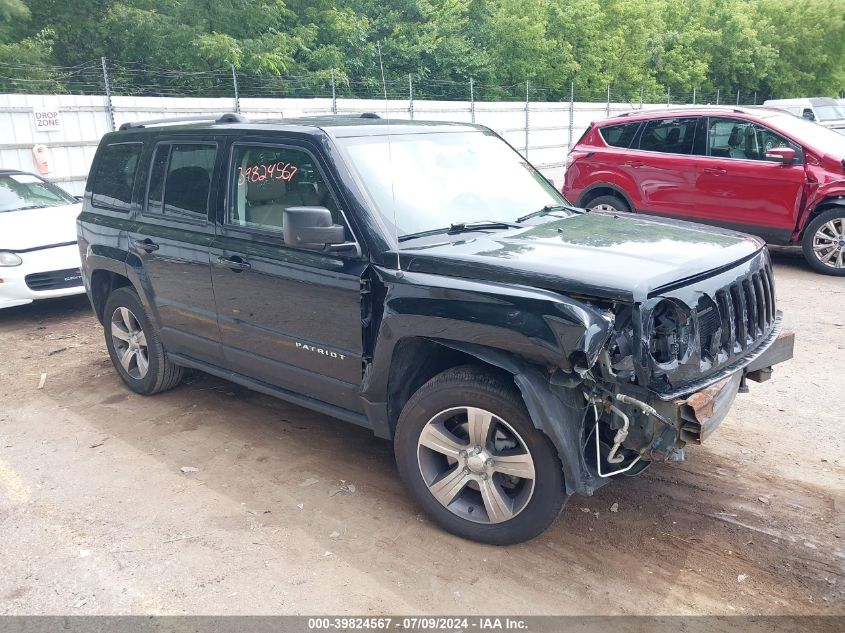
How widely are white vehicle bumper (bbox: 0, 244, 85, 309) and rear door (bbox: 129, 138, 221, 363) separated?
9.72ft

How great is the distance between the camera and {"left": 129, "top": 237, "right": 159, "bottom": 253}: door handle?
508 cm

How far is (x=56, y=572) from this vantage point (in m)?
3.52

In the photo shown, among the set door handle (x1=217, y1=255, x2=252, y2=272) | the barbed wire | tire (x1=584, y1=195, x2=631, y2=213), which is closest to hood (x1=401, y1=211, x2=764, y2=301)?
door handle (x1=217, y1=255, x2=252, y2=272)

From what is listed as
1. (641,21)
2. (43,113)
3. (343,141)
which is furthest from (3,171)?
(641,21)

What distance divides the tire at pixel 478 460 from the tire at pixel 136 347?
8.25 ft

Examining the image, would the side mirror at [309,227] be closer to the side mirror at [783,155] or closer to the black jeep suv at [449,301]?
the black jeep suv at [449,301]

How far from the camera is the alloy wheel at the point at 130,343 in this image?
5.60m

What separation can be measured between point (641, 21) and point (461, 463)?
125 ft

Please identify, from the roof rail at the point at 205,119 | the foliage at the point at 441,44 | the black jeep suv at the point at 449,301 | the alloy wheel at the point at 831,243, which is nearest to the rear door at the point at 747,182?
the alloy wheel at the point at 831,243

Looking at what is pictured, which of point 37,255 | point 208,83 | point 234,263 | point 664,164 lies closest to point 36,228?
point 37,255

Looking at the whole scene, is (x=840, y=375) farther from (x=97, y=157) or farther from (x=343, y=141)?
(x=97, y=157)

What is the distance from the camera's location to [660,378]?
3.17 metres

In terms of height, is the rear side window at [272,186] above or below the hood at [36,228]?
above

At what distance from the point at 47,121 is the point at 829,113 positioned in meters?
19.4
